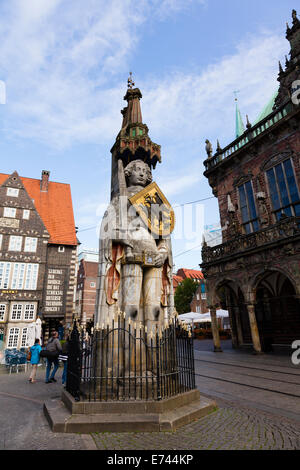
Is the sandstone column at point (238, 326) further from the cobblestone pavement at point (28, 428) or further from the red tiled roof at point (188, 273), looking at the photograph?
the red tiled roof at point (188, 273)

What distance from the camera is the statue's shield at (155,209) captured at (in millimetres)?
6420

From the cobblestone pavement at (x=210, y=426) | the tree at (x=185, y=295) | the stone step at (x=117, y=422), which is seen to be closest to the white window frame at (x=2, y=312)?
the cobblestone pavement at (x=210, y=426)

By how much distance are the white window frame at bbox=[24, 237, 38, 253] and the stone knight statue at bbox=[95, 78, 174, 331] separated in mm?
18901

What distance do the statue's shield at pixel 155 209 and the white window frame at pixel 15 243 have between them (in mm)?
20101

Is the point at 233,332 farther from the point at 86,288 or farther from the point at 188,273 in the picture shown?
the point at 188,273

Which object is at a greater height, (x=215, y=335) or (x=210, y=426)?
(x=215, y=335)

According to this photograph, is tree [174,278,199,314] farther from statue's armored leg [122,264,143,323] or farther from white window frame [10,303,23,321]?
statue's armored leg [122,264,143,323]

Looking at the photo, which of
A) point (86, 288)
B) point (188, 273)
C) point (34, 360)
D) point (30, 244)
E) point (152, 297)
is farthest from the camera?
point (188, 273)

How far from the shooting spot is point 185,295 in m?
49.0

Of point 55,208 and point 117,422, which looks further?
point 55,208

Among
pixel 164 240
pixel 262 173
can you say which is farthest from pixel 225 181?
pixel 164 240

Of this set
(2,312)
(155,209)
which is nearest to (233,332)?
(155,209)

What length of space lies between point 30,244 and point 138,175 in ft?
64.9

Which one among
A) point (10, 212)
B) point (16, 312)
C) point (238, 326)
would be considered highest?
point (10, 212)
